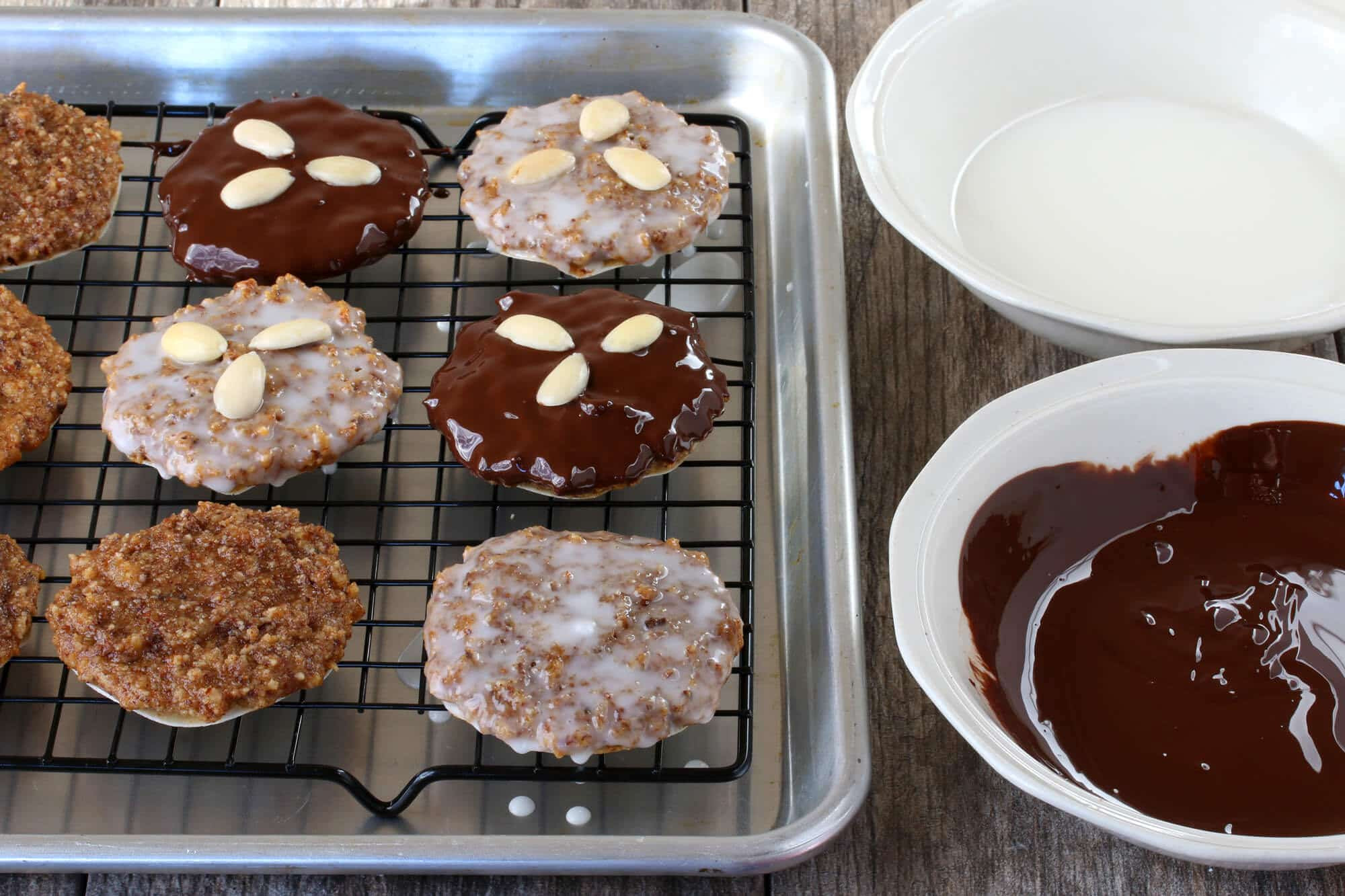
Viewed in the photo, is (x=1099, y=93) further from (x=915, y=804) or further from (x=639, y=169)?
(x=915, y=804)

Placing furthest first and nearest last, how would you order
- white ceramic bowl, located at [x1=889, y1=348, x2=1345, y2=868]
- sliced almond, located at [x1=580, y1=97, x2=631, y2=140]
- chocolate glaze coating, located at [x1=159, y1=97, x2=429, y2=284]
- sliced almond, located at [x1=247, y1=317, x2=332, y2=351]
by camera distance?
1. sliced almond, located at [x1=580, y1=97, x2=631, y2=140]
2. chocolate glaze coating, located at [x1=159, y1=97, x2=429, y2=284]
3. sliced almond, located at [x1=247, y1=317, x2=332, y2=351]
4. white ceramic bowl, located at [x1=889, y1=348, x2=1345, y2=868]

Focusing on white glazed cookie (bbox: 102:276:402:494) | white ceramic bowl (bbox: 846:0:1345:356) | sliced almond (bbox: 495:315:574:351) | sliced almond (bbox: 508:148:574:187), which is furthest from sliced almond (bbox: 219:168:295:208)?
white ceramic bowl (bbox: 846:0:1345:356)

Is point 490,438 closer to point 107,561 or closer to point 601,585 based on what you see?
point 601,585

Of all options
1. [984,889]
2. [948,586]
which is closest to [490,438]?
[948,586]

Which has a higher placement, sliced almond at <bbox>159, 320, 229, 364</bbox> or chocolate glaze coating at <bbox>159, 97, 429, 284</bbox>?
chocolate glaze coating at <bbox>159, 97, 429, 284</bbox>

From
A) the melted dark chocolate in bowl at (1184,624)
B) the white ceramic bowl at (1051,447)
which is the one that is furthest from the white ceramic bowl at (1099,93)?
the melted dark chocolate in bowl at (1184,624)

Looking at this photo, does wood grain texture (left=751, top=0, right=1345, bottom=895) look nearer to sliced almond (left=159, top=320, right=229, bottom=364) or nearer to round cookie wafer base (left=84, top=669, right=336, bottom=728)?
round cookie wafer base (left=84, top=669, right=336, bottom=728)

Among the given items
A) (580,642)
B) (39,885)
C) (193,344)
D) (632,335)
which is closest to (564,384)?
(632,335)
